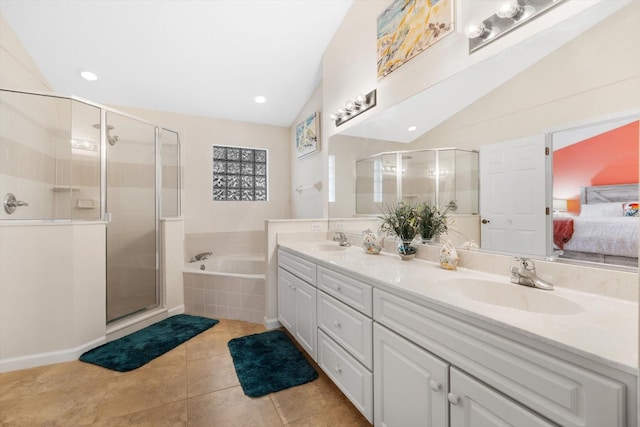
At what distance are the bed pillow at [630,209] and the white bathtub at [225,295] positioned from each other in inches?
96.9

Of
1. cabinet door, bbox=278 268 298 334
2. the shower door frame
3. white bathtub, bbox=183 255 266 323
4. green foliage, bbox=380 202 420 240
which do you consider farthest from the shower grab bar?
green foliage, bbox=380 202 420 240

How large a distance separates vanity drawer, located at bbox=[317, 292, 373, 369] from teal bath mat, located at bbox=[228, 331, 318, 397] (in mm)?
397

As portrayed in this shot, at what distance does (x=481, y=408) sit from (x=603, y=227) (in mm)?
766

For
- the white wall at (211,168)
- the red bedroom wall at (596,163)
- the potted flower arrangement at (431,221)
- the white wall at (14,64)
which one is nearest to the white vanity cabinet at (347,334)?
the potted flower arrangement at (431,221)

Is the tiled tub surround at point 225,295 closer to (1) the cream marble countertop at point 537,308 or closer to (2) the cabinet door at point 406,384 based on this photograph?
(1) the cream marble countertop at point 537,308

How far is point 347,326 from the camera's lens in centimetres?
146

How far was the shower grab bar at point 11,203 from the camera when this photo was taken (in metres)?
1.98

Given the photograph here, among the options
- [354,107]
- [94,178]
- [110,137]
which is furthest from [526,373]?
[110,137]

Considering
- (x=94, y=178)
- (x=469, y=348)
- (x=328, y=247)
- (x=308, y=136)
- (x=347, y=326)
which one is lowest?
(x=347, y=326)

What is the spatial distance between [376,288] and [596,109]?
3.45 feet

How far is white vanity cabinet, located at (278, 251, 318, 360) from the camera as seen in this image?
1.84 m

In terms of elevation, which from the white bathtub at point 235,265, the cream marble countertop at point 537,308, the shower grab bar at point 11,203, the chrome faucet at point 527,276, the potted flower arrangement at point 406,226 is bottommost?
the white bathtub at point 235,265

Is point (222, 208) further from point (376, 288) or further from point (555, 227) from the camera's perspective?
point (555, 227)

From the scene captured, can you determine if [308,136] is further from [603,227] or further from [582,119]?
[603,227]
